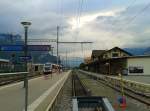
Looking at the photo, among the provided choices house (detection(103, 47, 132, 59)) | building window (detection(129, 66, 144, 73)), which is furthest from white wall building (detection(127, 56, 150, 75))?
house (detection(103, 47, 132, 59))

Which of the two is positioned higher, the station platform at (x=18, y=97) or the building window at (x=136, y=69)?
the building window at (x=136, y=69)

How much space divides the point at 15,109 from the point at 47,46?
3817cm

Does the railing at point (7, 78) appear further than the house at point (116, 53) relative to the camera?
No

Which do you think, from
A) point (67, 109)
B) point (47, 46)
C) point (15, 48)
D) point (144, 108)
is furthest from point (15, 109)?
point (47, 46)

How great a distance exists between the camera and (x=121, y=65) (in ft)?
234

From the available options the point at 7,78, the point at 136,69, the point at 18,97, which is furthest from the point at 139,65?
the point at 18,97

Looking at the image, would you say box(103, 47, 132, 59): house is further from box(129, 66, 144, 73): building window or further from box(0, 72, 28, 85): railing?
box(0, 72, 28, 85): railing

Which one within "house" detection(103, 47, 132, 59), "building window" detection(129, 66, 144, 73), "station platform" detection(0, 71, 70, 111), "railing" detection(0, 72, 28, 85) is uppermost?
"house" detection(103, 47, 132, 59)

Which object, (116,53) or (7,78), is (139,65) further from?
(116,53)

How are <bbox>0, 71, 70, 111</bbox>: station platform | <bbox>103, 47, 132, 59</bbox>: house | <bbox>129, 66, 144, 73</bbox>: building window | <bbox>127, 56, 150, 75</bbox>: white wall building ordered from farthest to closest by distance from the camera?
<bbox>103, 47, 132, 59</bbox>: house, <bbox>129, 66, 144, 73</bbox>: building window, <bbox>127, 56, 150, 75</bbox>: white wall building, <bbox>0, 71, 70, 111</bbox>: station platform

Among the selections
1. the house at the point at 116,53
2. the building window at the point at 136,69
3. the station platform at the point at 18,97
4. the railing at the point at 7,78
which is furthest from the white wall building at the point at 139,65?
the station platform at the point at 18,97

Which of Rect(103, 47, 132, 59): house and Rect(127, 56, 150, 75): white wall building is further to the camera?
Rect(103, 47, 132, 59): house

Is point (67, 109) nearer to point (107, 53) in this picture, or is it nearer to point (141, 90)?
point (141, 90)

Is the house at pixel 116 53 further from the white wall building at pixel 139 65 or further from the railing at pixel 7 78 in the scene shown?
the railing at pixel 7 78
